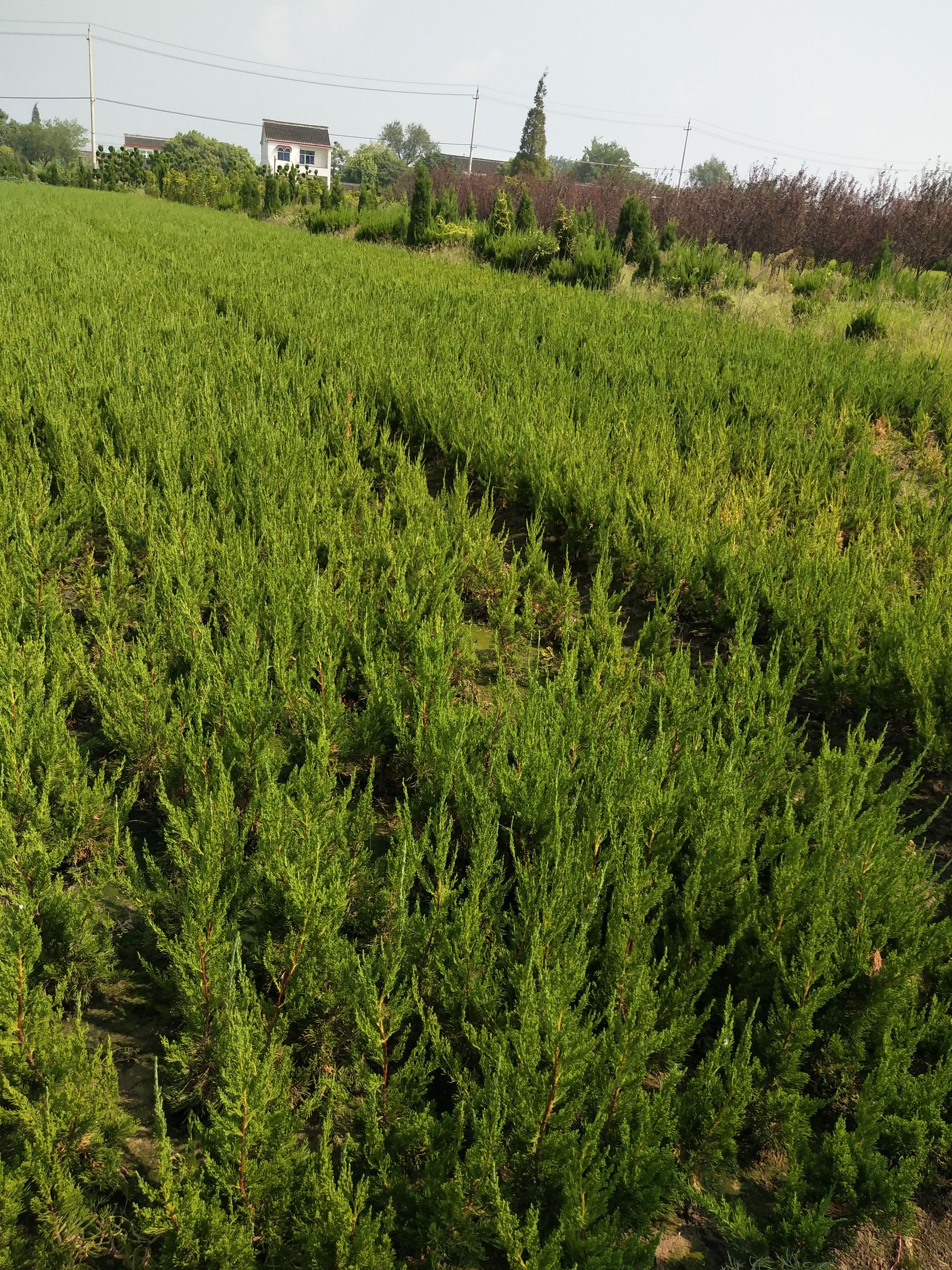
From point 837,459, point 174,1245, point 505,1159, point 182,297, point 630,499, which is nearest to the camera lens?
point 174,1245

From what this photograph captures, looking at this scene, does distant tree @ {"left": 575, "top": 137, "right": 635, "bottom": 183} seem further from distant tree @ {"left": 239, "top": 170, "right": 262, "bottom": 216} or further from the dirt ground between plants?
the dirt ground between plants

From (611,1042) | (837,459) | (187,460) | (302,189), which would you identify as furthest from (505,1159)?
(302,189)

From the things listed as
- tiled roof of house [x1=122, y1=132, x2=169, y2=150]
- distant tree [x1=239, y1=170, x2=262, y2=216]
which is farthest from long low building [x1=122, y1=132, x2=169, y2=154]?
distant tree [x1=239, y1=170, x2=262, y2=216]

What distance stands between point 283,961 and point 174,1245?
64 cm

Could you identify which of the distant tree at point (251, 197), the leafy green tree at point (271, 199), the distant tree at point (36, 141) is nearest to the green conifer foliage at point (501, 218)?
the leafy green tree at point (271, 199)

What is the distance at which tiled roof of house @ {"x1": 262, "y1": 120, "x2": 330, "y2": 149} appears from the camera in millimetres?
77875

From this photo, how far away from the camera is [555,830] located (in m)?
2.21

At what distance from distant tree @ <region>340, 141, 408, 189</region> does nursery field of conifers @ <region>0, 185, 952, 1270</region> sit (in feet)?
256

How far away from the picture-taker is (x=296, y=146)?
7812cm

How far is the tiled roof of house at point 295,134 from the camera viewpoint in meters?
77.9

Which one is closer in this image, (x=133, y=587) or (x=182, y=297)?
(x=133, y=587)

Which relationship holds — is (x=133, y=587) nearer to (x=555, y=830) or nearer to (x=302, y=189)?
(x=555, y=830)

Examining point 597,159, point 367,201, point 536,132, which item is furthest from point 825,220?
point 597,159

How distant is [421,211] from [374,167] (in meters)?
66.7
